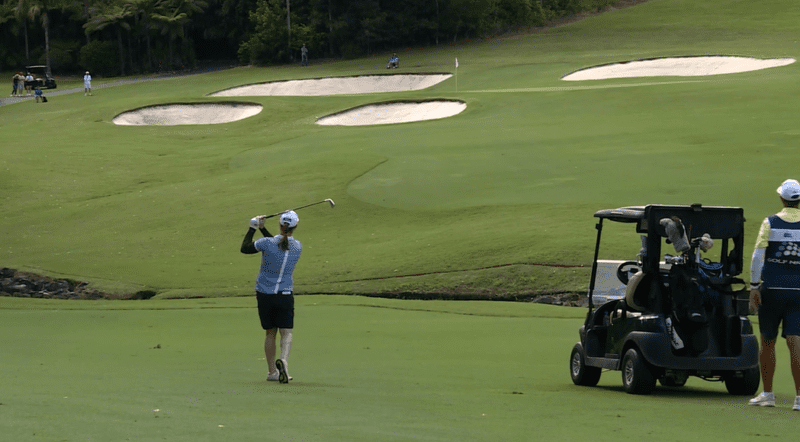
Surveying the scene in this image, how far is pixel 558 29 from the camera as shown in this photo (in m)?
81.9

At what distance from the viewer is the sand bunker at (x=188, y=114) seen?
48500 millimetres

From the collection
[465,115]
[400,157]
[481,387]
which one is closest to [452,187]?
[400,157]

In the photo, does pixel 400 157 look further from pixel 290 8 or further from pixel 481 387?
pixel 290 8

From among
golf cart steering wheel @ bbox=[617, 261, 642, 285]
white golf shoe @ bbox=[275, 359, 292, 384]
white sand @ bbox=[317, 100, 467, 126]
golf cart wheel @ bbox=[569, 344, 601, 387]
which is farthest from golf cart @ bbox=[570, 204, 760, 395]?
white sand @ bbox=[317, 100, 467, 126]

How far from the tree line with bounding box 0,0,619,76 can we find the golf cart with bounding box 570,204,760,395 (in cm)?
6824

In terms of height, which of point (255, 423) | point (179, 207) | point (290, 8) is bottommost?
point (179, 207)

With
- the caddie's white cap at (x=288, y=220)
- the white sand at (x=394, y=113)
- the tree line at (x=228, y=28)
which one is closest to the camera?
the caddie's white cap at (x=288, y=220)

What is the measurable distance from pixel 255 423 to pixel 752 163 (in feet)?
74.7

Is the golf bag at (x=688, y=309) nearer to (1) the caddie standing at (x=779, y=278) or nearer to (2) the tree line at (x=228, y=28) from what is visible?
(1) the caddie standing at (x=779, y=278)

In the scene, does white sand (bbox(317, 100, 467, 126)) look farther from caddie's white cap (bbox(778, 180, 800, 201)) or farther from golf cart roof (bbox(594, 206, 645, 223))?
caddie's white cap (bbox(778, 180, 800, 201))

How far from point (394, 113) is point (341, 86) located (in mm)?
15971

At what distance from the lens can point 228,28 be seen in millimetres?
84688

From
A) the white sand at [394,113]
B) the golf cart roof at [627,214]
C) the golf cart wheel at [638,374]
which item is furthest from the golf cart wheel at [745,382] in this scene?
the white sand at [394,113]

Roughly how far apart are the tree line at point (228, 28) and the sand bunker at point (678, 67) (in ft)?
79.8
